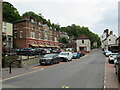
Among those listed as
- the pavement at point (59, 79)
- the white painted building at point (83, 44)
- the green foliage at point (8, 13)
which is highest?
the green foliage at point (8, 13)

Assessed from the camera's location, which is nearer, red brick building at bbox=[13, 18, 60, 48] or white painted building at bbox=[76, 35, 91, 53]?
red brick building at bbox=[13, 18, 60, 48]

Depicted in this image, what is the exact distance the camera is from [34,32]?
1925 inches

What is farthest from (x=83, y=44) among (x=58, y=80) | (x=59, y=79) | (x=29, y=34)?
(x=58, y=80)

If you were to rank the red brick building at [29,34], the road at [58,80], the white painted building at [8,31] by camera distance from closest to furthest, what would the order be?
the road at [58,80], the white painted building at [8,31], the red brick building at [29,34]

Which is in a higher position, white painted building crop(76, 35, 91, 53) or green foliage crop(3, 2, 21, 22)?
green foliage crop(3, 2, 21, 22)

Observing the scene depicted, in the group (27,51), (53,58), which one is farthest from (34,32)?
(53,58)

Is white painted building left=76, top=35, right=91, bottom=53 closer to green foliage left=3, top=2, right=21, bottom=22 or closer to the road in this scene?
green foliage left=3, top=2, right=21, bottom=22

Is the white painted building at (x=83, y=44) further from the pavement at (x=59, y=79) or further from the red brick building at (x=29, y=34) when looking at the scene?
the pavement at (x=59, y=79)

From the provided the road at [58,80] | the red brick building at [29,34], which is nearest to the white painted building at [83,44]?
the red brick building at [29,34]

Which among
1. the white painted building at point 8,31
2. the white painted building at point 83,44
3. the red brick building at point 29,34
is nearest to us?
the white painted building at point 8,31

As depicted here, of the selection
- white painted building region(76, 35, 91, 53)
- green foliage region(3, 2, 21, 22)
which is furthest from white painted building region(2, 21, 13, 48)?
white painted building region(76, 35, 91, 53)

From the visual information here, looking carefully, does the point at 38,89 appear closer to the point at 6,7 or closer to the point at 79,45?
the point at 6,7

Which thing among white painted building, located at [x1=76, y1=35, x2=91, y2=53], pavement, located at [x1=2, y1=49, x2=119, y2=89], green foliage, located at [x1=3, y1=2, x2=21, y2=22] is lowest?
pavement, located at [x1=2, y1=49, x2=119, y2=89]

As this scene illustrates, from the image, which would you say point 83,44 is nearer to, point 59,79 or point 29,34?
point 29,34
